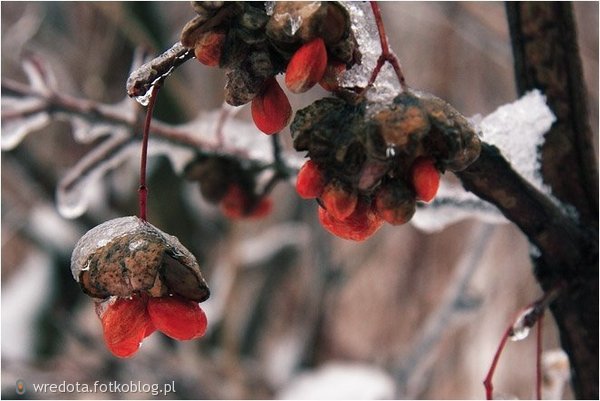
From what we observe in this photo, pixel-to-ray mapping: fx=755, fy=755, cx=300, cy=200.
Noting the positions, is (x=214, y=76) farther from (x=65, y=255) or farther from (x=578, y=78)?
(x=578, y=78)

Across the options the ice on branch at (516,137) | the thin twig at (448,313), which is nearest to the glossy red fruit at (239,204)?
the ice on branch at (516,137)

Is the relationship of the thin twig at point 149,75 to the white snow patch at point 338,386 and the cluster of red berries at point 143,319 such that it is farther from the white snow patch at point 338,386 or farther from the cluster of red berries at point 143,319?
the white snow patch at point 338,386

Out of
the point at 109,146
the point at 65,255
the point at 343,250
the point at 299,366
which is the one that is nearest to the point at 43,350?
the point at 65,255

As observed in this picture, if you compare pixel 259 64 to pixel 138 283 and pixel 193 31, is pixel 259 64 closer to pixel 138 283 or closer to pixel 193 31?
pixel 193 31

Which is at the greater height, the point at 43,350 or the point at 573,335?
the point at 573,335

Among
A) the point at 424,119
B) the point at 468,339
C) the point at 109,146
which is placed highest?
the point at 424,119

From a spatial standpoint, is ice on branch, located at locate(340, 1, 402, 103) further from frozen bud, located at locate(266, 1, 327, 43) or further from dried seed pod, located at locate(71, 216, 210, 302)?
dried seed pod, located at locate(71, 216, 210, 302)

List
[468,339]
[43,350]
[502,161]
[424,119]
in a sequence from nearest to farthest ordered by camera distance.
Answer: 1. [424,119]
2. [502,161]
3. [43,350]
4. [468,339]
